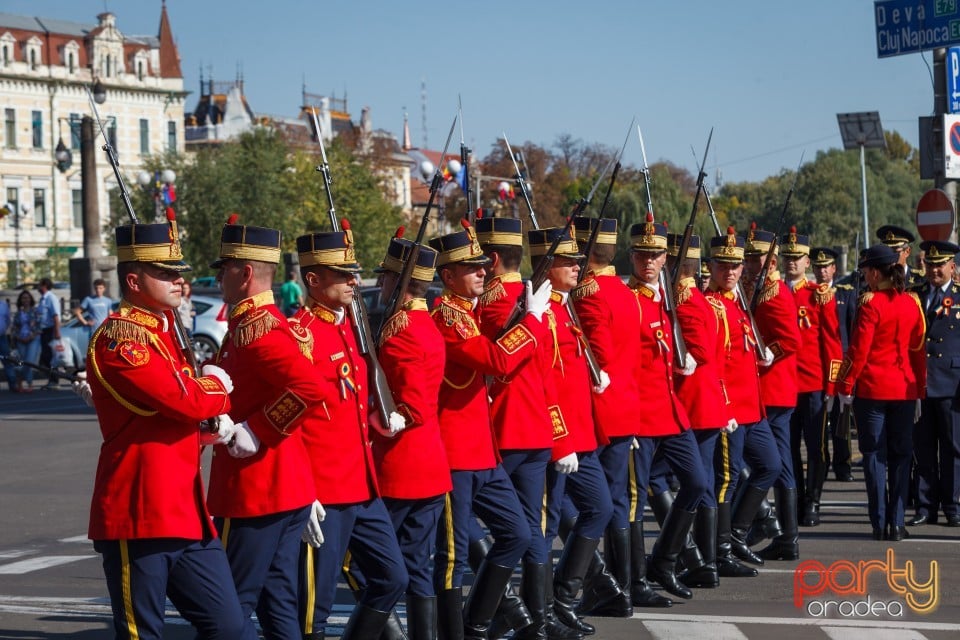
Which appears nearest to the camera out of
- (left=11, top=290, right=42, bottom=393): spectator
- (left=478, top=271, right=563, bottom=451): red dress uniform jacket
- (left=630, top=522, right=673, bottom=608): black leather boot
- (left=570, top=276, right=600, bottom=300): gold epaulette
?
(left=478, top=271, right=563, bottom=451): red dress uniform jacket

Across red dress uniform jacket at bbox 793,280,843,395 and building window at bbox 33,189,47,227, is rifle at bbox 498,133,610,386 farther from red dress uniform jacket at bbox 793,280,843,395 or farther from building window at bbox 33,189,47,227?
building window at bbox 33,189,47,227

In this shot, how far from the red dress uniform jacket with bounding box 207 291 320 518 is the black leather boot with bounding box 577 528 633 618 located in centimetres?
287

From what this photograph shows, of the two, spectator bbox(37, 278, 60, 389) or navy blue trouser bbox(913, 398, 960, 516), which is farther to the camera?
spectator bbox(37, 278, 60, 389)

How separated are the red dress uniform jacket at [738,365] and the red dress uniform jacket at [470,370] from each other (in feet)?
8.85

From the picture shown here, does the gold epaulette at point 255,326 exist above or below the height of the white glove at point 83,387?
above

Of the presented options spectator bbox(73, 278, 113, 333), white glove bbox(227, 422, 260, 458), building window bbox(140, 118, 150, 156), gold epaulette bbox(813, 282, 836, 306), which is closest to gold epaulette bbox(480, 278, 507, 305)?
white glove bbox(227, 422, 260, 458)

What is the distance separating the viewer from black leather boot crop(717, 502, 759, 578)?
381 inches

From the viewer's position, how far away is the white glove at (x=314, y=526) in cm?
612

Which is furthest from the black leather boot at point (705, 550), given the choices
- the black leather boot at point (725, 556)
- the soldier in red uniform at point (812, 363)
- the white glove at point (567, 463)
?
the soldier in red uniform at point (812, 363)

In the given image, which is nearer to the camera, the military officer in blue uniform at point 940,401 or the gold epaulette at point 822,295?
the military officer in blue uniform at point 940,401

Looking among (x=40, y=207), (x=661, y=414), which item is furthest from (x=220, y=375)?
(x=40, y=207)

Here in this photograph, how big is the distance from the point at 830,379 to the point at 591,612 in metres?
3.77

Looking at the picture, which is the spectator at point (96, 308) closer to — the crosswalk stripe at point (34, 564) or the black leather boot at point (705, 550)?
the crosswalk stripe at point (34, 564)

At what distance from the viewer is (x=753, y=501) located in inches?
392
